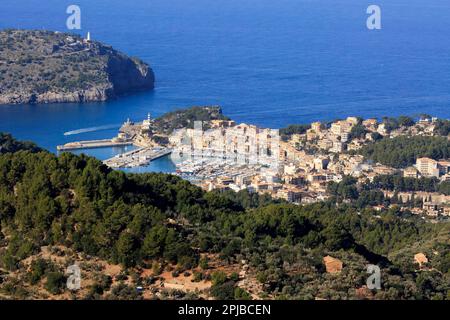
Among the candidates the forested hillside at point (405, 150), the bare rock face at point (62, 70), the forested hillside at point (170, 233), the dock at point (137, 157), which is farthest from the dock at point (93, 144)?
the forested hillside at point (170, 233)

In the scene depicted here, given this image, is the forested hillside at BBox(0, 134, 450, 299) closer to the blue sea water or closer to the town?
the town

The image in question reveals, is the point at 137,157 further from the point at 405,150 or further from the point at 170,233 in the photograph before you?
the point at 170,233

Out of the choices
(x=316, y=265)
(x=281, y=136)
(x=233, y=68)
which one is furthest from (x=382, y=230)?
(x=233, y=68)

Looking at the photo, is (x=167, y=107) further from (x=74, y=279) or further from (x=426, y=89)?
(x=74, y=279)

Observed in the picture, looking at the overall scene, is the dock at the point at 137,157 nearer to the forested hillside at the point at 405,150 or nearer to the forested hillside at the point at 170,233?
the forested hillside at the point at 405,150

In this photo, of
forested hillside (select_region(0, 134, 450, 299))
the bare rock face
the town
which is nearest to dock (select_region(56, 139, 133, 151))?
the town

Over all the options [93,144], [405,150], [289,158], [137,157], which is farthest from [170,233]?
[93,144]
